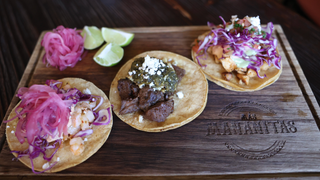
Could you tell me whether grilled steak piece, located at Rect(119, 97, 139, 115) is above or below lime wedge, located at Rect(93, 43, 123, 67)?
below

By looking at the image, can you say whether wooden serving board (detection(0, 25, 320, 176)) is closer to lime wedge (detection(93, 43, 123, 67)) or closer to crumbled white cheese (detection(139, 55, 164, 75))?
lime wedge (detection(93, 43, 123, 67))

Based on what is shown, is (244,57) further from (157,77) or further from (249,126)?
(157,77)

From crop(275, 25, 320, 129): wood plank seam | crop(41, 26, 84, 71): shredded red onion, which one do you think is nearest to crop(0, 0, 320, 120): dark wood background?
crop(275, 25, 320, 129): wood plank seam

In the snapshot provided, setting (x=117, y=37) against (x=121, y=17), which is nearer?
(x=117, y=37)

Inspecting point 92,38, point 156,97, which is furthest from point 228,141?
point 92,38

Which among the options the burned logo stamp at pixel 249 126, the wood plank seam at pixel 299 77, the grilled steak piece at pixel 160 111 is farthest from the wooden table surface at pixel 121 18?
the grilled steak piece at pixel 160 111

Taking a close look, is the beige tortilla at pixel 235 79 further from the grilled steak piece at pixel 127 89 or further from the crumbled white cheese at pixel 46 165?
the crumbled white cheese at pixel 46 165

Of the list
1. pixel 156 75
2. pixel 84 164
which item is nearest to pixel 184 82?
pixel 156 75
